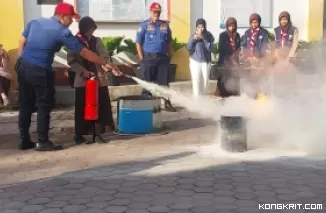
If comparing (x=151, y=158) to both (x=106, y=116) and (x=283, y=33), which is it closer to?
(x=106, y=116)

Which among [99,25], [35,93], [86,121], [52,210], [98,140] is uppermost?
[99,25]

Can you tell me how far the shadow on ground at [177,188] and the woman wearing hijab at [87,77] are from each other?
5.12 ft

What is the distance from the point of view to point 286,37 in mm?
9844

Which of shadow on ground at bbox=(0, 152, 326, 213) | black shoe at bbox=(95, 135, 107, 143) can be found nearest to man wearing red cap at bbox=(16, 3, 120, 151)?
black shoe at bbox=(95, 135, 107, 143)

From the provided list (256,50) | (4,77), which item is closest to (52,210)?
(256,50)

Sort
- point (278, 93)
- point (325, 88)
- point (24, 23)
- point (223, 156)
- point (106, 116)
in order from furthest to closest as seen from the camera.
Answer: point (24, 23)
point (278, 93)
point (325, 88)
point (106, 116)
point (223, 156)

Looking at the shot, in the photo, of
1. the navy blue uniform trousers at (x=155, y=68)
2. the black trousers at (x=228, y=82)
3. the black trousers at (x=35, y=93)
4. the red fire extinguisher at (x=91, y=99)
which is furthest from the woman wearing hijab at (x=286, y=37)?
the black trousers at (x=35, y=93)

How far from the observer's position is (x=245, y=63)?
1020 centimetres

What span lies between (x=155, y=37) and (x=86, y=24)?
234 centimetres

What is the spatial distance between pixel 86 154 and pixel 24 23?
5546 millimetres

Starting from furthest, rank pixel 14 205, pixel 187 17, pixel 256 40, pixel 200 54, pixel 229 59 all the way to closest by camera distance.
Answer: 1. pixel 187 17
2. pixel 229 59
3. pixel 200 54
4. pixel 256 40
5. pixel 14 205

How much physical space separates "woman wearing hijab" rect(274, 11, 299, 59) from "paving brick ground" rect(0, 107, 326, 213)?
3211mm

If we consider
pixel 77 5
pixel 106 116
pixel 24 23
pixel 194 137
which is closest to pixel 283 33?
pixel 194 137

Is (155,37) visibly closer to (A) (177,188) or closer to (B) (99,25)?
(B) (99,25)
